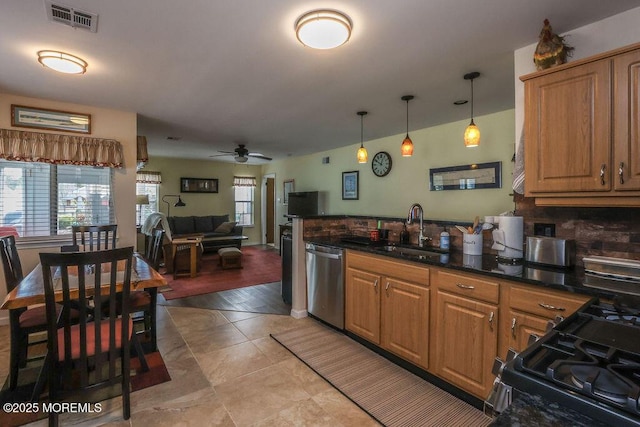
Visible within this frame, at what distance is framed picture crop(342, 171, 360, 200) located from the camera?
6.02 meters

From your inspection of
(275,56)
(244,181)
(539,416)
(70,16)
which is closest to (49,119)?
(70,16)

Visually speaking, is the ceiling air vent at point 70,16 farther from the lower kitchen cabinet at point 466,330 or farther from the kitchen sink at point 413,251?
the lower kitchen cabinet at point 466,330

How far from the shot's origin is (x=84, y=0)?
170 cm

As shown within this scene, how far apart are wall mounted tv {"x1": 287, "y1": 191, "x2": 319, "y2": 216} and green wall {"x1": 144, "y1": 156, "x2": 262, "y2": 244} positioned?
7.52ft

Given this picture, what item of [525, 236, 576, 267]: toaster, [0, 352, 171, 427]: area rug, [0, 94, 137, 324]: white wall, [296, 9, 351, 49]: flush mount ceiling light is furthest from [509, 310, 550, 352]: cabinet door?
[0, 94, 137, 324]: white wall

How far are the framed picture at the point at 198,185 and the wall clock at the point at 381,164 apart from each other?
480 centimetres

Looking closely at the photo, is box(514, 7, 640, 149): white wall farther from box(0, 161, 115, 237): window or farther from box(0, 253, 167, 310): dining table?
box(0, 161, 115, 237): window

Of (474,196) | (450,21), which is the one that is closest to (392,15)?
(450,21)

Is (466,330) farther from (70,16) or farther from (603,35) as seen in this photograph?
(70,16)

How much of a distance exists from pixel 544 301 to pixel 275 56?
2.35 m

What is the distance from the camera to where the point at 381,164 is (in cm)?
544

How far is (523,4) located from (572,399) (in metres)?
1.97

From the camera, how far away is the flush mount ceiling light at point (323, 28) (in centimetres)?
179

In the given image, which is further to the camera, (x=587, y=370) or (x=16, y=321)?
(x=16, y=321)
